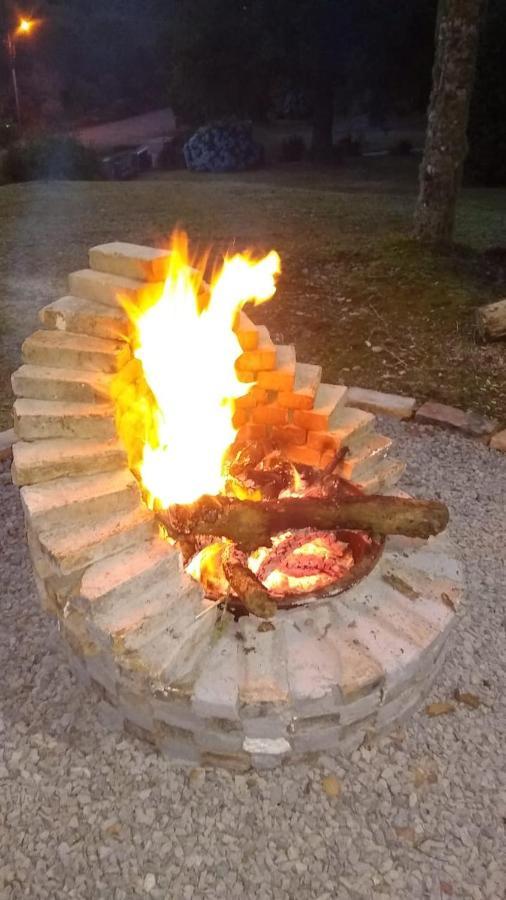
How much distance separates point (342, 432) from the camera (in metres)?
3.72

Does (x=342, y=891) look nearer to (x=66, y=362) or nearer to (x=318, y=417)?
(x=318, y=417)

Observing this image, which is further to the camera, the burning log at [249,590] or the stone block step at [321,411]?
the stone block step at [321,411]

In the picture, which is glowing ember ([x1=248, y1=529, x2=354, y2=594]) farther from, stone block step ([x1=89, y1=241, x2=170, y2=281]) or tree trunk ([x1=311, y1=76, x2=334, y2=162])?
tree trunk ([x1=311, y1=76, x2=334, y2=162])

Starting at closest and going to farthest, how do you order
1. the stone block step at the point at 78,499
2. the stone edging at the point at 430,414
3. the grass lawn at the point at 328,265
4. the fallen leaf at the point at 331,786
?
1. the fallen leaf at the point at 331,786
2. the stone block step at the point at 78,499
3. the stone edging at the point at 430,414
4. the grass lawn at the point at 328,265

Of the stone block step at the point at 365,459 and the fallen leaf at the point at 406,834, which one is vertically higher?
the stone block step at the point at 365,459

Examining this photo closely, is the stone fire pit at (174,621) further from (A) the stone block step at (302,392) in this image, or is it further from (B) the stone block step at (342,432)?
(A) the stone block step at (302,392)

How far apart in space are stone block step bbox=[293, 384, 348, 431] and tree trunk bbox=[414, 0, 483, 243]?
527 centimetres

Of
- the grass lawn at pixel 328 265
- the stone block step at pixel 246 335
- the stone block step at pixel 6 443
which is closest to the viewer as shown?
the stone block step at pixel 246 335

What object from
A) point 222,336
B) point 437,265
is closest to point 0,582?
point 222,336

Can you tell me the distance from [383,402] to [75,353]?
2.92 m

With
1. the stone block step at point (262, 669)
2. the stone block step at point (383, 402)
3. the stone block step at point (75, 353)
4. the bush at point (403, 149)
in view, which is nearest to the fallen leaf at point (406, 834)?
the stone block step at point (262, 669)

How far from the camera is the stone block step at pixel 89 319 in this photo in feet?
11.5

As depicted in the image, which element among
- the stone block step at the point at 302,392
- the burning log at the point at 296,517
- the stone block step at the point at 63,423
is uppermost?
the stone block step at the point at 63,423

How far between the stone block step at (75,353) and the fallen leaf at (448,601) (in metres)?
1.82
